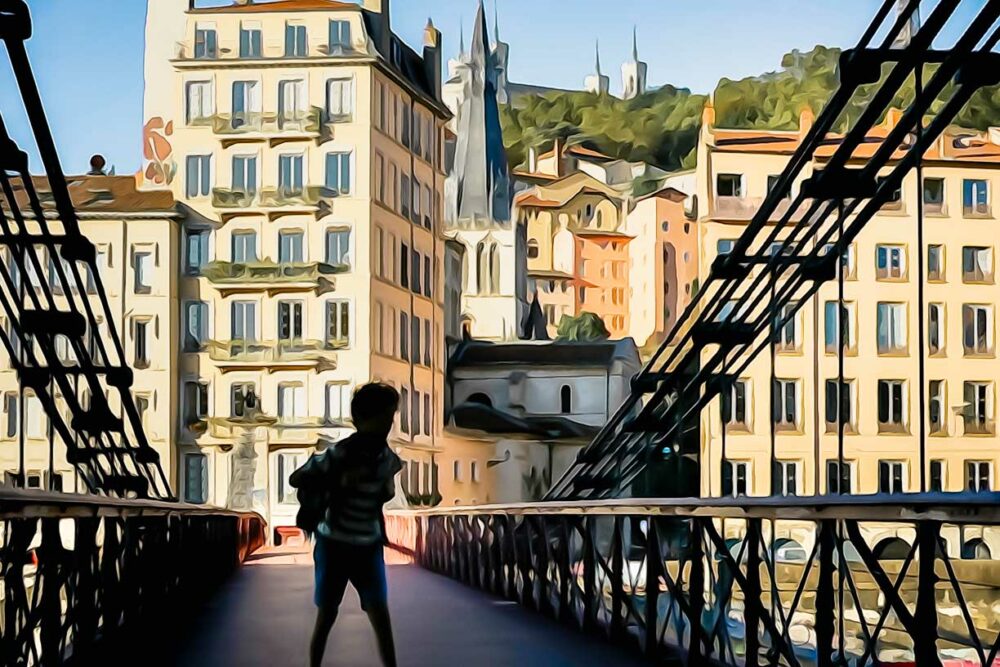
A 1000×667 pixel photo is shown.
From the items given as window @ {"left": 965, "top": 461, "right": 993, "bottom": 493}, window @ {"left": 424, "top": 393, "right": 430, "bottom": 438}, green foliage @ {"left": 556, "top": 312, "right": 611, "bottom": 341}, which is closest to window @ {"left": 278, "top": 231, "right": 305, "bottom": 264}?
window @ {"left": 424, "top": 393, "right": 430, "bottom": 438}

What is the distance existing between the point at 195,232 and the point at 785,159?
18.3 metres

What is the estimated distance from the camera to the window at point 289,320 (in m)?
57.9

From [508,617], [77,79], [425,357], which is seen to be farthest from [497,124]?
[508,617]

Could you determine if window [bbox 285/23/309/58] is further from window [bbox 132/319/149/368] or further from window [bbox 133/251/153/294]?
window [bbox 132/319/149/368]

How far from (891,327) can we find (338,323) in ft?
54.5

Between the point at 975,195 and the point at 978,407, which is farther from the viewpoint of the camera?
the point at 978,407

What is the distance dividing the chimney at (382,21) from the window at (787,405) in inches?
669

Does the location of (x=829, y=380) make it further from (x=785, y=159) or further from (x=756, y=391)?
(x=785, y=159)

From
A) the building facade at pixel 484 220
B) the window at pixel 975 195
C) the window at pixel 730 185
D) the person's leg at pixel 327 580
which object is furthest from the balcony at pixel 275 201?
the person's leg at pixel 327 580

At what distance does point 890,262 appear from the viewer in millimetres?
53969

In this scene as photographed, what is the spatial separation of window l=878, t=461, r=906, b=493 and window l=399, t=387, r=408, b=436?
1442 centimetres

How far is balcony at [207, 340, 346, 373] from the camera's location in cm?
5709

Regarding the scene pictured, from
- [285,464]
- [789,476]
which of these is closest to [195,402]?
[285,464]

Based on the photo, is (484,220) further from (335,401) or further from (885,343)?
(885,343)
